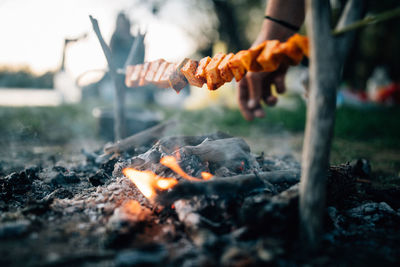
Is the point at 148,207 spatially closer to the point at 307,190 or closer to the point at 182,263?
the point at 182,263

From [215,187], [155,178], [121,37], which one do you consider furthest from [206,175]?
[121,37]

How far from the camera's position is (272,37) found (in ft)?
11.1

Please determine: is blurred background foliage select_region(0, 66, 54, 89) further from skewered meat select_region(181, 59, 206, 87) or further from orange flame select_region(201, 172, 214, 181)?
orange flame select_region(201, 172, 214, 181)

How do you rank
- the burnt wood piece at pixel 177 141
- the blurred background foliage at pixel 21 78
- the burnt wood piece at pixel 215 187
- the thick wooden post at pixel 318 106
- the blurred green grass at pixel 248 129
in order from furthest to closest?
the blurred background foliage at pixel 21 78 < the blurred green grass at pixel 248 129 < the burnt wood piece at pixel 177 141 < the burnt wood piece at pixel 215 187 < the thick wooden post at pixel 318 106

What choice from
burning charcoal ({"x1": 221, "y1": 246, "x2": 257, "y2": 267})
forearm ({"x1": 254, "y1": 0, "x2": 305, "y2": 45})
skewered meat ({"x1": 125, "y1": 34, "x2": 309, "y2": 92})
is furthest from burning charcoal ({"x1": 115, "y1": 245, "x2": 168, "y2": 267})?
forearm ({"x1": 254, "y1": 0, "x2": 305, "y2": 45})

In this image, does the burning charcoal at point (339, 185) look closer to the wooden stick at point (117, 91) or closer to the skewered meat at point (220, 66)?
the skewered meat at point (220, 66)

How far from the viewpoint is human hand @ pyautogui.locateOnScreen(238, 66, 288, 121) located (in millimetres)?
3387

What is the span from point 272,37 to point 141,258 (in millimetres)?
2900

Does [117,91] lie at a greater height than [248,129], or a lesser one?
greater

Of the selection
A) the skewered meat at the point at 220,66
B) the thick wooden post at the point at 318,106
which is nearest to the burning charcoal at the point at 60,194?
the skewered meat at the point at 220,66

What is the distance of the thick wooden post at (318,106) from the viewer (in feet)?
5.13

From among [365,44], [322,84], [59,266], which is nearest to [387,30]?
[365,44]

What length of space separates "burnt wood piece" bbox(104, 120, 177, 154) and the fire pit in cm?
56

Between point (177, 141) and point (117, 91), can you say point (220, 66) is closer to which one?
point (177, 141)
